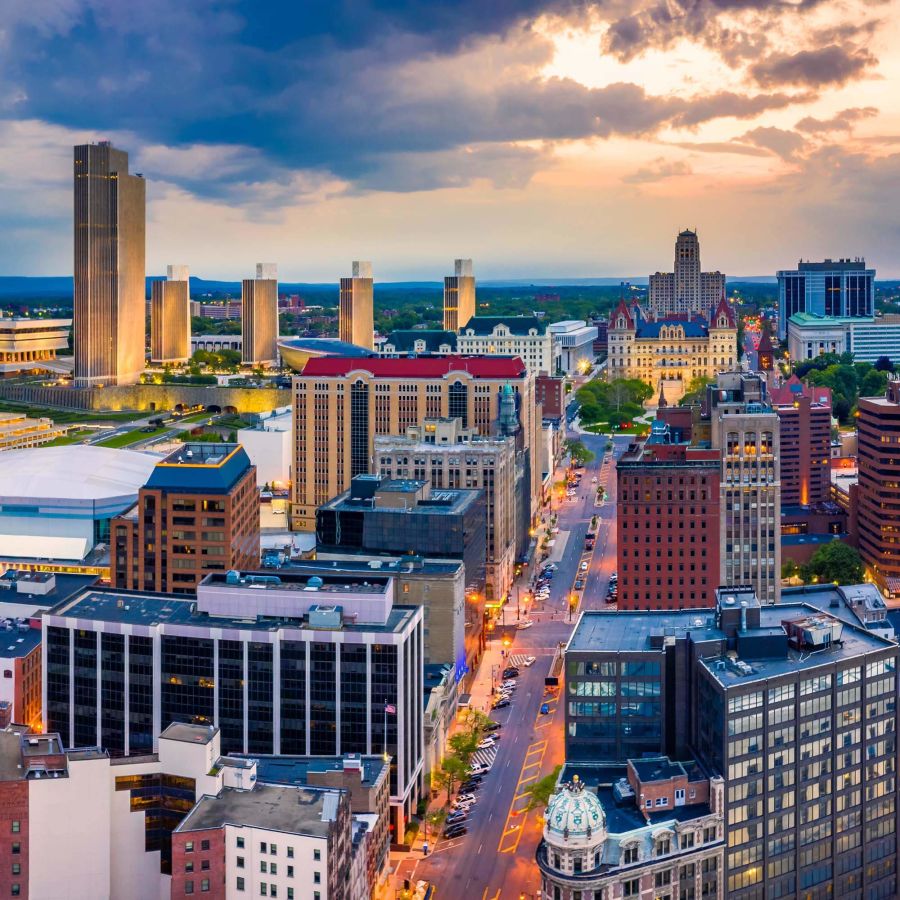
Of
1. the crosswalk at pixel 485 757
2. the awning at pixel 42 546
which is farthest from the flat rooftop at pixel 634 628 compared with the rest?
the awning at pixel 42 546

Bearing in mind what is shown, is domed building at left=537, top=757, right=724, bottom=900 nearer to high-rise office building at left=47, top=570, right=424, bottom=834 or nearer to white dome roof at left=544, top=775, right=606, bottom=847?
white dome roof at left=544, top=775, right=606, bottom=847

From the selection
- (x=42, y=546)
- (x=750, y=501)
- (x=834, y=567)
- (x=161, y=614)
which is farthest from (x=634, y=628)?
(x=42, y=546)

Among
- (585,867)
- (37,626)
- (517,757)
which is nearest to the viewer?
(585,867)

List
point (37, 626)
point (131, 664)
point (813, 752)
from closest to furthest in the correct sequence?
point (813, 752) → point (131, 664) → point (37, 626)

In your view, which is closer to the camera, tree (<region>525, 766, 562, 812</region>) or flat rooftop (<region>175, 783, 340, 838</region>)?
flat rooftop (<region>175, 783, 340, 838</region>)

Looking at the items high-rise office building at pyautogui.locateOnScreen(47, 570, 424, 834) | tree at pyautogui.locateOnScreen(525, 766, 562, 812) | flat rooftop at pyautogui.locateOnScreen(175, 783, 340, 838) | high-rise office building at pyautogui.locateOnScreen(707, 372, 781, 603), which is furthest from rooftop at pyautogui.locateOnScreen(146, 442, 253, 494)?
flat rooftop at pyautogui.locateOnScreen(175, 783, 340, 838)

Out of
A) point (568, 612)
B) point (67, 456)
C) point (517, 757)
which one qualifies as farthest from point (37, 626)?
point (67, 456)

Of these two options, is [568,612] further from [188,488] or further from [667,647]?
[667,647]
